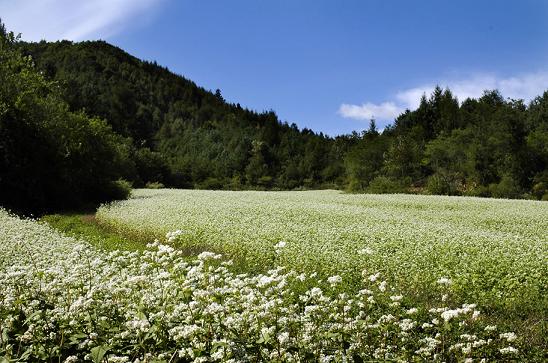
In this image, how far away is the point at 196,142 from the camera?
499ft

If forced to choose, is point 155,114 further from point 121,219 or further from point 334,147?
point 121,219

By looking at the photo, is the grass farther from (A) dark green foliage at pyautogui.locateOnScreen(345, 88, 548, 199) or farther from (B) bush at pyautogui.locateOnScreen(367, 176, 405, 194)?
(A) dark green foliage at pyautogui.locateOnScreen(345, 88, 548, 199)

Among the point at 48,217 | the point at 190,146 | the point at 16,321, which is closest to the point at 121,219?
the point at 48,217

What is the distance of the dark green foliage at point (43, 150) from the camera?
3550 cm

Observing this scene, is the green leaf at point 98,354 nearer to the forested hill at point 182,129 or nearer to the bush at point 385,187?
the bush at point 385,187

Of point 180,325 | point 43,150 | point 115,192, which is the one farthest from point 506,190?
point 180,325

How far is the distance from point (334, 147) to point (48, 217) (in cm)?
10047

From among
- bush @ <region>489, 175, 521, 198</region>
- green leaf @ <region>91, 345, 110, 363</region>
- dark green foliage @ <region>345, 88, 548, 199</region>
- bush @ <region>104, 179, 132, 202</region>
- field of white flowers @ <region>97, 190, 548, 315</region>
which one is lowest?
field of white flowers @ <region>97, 190, 548, 315</region>

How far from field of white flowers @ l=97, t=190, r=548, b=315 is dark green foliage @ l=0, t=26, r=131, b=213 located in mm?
9528

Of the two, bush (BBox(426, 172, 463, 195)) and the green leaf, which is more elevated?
bush (BBox(426, 172, 463, 195))

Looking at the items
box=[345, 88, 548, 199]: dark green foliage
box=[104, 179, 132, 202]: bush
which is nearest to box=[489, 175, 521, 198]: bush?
box=[345, 88, 548, 199]: dark green foliage

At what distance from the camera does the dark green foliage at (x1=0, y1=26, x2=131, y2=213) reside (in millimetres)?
35500

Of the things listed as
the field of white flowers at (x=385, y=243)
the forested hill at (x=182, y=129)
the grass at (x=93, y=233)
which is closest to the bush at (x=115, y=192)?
the grass at (x=93, y=233)

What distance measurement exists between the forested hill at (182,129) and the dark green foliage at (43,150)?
4968cm
